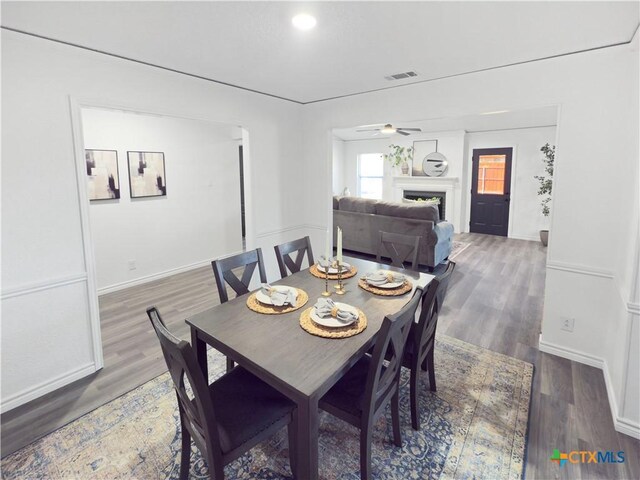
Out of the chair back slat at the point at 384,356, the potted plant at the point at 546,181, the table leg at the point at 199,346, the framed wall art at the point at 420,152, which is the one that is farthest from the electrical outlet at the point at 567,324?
the framed wall art at the point at 420,152

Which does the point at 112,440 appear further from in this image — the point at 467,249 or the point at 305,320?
the point at 467,249

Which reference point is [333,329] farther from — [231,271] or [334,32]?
[334,32]

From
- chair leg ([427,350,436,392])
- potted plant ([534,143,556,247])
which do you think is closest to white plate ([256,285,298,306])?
chair leg ([427,350,436,392])

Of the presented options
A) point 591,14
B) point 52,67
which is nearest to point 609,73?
point 591,14

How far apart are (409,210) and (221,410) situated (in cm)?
430

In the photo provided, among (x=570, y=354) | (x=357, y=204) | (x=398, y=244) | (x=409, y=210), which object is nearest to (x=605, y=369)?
(x=570, y=354)

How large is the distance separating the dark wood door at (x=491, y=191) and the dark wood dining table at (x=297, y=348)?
6803 millimetres

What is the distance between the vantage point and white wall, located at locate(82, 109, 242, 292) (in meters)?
4.30

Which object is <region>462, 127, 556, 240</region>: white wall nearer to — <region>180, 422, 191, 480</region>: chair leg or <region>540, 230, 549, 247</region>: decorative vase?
<region>540, 230, 549, 247</region>: decorative vase

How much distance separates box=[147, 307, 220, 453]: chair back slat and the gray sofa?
410 centimetres

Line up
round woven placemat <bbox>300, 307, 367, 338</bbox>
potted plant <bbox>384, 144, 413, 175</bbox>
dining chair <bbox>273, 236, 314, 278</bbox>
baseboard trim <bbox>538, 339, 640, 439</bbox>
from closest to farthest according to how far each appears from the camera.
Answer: round woven placemat <bbox>300, 307, 367, 338</bbox> → baseboard trim <bbox>538, 339, 640, 439</bbox> → dining chair <bbox>273, 236, 314, 278</bbox> → potted plant <bbox>384, 144, 413, 175</bbox>

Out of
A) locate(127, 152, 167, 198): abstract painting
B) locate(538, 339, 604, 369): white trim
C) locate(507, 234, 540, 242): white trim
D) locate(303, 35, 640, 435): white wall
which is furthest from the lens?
locate(507, 234, 540, 242): white trim

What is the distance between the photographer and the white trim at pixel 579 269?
2646 millimetres

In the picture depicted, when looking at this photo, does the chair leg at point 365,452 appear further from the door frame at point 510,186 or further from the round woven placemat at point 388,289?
the door frame at point 510,186
